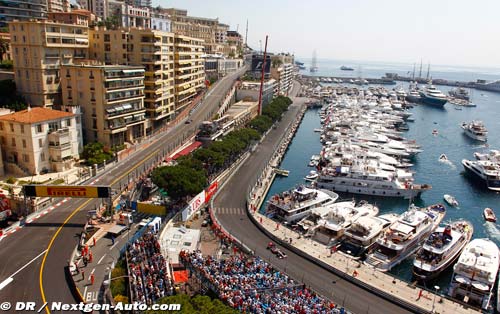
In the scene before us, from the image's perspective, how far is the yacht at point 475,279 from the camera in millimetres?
44938

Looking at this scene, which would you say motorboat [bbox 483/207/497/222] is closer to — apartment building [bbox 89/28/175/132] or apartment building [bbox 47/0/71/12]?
apartment building [bbox 89/28/175/132]

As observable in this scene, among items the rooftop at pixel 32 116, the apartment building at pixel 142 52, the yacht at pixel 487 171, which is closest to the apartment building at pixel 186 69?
the apartment building at pixel 142 52

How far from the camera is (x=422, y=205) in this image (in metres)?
77.7

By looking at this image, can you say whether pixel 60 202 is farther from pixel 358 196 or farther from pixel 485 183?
pixel 485 183

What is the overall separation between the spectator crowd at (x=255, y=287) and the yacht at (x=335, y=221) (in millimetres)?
17111

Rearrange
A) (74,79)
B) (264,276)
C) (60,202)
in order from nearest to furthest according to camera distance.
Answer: (264,276) < (60,202) < (74,79)

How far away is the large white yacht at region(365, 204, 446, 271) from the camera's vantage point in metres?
52.7

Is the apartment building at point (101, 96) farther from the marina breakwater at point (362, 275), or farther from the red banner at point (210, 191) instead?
the marina breakwater at point (362, 275)

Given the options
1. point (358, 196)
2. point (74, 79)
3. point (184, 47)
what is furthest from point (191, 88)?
point (358, 196)

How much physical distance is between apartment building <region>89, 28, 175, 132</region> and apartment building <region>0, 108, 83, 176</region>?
26.3 meters

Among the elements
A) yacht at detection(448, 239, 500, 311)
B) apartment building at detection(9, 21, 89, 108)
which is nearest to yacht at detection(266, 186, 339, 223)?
yacht at detection(448, 239, 500, 311)

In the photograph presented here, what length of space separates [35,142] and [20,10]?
8793cm

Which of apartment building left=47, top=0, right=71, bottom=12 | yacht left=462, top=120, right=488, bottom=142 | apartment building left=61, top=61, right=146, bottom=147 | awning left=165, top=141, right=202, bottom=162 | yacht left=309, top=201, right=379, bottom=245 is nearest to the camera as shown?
yacht left=309, top=201, right=379, bottom=245

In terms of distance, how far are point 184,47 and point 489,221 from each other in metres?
84.0
